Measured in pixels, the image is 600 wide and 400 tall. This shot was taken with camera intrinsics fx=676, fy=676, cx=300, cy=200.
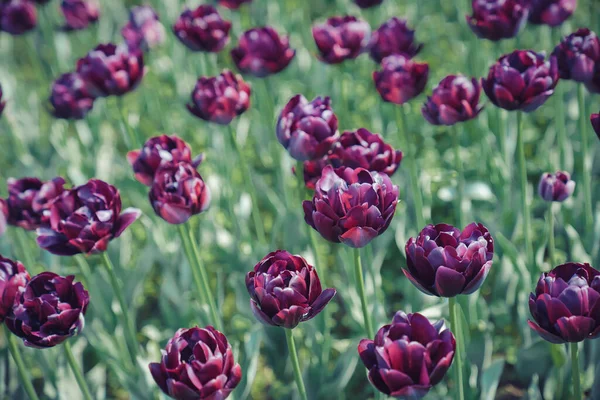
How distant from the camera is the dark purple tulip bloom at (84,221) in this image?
1.72 m

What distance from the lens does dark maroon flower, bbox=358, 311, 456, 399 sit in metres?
1.24

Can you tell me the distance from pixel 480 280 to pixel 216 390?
1.92 feet

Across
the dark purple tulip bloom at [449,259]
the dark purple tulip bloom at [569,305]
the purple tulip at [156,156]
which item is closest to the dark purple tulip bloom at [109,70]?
the purple tulip at [156,156]

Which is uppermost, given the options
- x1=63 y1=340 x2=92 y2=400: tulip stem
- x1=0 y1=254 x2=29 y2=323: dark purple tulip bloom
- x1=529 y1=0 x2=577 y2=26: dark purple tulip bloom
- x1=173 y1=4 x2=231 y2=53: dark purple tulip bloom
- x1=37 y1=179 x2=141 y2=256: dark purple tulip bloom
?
x1=173 y1=4 x2=231 y2=53: dark purple tulip bloom

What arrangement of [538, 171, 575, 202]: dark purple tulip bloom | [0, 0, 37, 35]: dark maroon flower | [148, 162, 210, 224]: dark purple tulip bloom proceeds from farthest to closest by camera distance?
[0, 0, 37, 35]: dark maroon flower, [538, 171, 575, 202]: dark purple tulip bloom, [148, 162, 210, 224]: dark purple tulip bloom

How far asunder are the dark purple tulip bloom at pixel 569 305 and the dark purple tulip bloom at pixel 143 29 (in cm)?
267

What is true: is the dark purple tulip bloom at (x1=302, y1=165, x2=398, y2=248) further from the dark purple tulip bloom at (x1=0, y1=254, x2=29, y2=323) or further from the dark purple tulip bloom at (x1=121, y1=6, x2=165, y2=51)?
the dark purple tulip bloom at (x1=121, y1=6, x2=165, y2=51)

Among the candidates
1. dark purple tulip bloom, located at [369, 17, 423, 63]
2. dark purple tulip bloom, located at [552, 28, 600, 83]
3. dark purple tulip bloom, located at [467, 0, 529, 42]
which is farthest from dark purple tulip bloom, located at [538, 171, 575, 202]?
dark purple tulip bloom, located at [369, 17, 423, 63]

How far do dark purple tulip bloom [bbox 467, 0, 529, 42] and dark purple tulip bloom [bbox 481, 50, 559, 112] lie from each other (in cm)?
38

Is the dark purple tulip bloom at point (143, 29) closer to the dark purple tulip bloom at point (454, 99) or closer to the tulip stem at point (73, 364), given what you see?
the dark purple tulip bloom at point (454, 99)

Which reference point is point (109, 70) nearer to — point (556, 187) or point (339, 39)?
point (339, 39)

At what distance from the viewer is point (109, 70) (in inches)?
96.2

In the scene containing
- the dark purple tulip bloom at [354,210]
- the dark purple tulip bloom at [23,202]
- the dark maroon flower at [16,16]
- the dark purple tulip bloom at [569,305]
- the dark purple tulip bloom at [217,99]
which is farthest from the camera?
the dark maroon flower at [16,16]

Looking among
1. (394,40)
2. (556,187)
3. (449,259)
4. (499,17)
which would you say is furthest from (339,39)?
(449,259)
